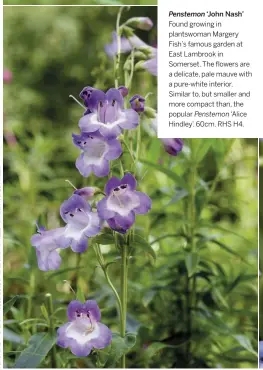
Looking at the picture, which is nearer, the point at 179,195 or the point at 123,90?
the point at 123,90

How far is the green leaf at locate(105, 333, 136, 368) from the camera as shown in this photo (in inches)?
55.2

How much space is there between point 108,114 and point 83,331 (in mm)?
450

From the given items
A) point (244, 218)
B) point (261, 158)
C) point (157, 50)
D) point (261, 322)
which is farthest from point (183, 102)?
point (244, 218)

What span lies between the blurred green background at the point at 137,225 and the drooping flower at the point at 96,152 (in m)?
0.10

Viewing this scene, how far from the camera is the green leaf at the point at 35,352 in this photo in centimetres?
142

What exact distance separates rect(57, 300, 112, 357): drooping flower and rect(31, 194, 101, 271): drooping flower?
0.11 metres

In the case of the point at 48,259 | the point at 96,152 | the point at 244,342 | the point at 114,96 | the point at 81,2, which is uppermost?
the point at 81,2

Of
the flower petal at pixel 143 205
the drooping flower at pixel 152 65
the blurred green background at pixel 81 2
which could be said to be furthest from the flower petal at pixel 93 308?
the blurred green background at pixel 81 2

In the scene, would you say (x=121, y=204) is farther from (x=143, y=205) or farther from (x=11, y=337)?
(x=11, y=337)

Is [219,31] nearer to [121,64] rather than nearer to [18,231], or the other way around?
[121,64]

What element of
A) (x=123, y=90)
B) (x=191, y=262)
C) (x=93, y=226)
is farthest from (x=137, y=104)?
(x=191, y=262)

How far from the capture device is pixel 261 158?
181 cm

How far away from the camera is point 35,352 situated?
143cm

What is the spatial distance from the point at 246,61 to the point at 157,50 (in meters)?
0.22
